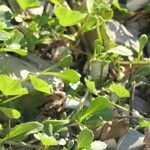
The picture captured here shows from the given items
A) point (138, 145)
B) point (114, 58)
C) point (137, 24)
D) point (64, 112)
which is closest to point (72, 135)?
point (64, 112)

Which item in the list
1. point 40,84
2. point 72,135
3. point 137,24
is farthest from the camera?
point 137,24

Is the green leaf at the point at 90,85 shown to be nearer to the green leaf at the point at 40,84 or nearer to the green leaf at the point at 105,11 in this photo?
the green leaf at the point at 40,84

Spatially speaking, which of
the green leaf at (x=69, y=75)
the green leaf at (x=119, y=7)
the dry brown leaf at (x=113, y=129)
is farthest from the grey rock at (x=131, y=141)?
the green leaf at (x=119, y=7)

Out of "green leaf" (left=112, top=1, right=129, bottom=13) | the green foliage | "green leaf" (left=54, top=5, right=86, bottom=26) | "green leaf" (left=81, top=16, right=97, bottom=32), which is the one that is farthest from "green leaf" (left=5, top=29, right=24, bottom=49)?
"green leaf" (left=112, top=1, right=129, bottom=13)

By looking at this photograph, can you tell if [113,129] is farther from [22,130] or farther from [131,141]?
[22,130]

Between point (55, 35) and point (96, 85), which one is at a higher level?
point (55, 35)

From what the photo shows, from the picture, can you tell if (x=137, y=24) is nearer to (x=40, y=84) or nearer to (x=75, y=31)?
(x=75, y=31)

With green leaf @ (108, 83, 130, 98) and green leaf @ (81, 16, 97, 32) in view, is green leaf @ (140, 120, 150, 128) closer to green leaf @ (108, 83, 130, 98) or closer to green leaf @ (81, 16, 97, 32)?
green leaf @ (108, 83, 130, 98)
